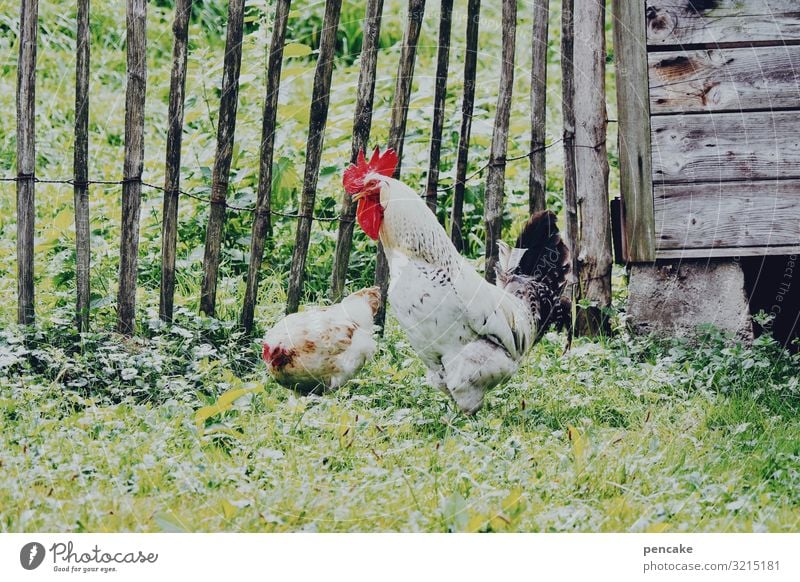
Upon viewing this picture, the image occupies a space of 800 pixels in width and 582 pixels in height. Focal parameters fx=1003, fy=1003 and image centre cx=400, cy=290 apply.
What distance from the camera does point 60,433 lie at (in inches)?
123

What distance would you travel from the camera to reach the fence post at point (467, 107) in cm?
385

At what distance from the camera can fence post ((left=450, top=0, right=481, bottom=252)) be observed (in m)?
3.85

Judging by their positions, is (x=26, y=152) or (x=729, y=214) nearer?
(x=26, y=152)

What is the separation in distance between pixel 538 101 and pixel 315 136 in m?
0.91

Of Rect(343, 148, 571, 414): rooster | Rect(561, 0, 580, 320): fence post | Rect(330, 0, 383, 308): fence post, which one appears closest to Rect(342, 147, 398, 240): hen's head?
Rect(343, 148, 571, 414): rooster

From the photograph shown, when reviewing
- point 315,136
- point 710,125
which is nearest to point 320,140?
point 315,136

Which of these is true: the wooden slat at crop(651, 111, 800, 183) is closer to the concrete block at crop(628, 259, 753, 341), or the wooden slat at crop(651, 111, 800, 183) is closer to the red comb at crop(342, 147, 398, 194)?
the concrete block at crop(628, 259, 753, 341)

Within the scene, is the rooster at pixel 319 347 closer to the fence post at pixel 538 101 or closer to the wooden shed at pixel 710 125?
the fence post at pixel 538 101

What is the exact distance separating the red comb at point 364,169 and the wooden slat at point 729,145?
123cm

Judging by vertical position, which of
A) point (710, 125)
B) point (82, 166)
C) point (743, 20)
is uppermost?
point (743, 20)

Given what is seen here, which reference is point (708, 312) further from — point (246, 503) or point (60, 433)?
point (60, 433)

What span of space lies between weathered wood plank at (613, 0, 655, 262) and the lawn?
0.37 m

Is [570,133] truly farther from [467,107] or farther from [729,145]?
[729,145]

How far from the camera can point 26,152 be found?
3.65m
